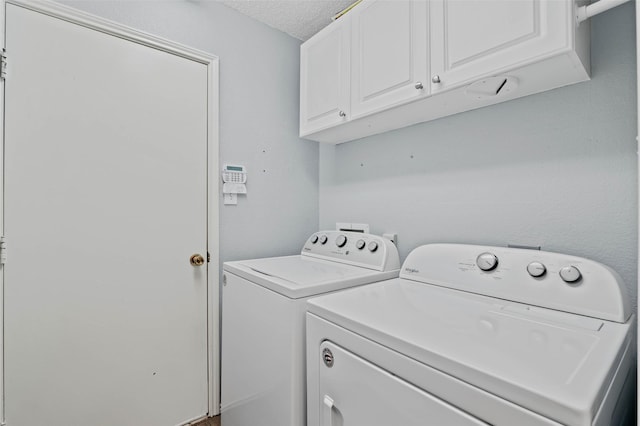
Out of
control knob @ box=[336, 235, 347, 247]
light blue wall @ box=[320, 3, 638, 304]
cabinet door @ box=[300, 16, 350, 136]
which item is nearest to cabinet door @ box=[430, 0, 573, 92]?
light blue wall @ box=[320, 3, 638, 304]

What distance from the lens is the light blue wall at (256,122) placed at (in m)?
1.75

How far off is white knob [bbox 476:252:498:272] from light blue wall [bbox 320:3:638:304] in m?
0.23

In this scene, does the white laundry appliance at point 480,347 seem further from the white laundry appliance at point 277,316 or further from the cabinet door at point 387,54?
the cabinet door at point 387,54

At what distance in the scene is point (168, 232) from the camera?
1.66m

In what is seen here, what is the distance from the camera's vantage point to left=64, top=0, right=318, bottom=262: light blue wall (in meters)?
1.75

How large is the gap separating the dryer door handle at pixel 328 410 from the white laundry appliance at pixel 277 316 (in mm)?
168

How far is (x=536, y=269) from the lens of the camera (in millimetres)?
1023

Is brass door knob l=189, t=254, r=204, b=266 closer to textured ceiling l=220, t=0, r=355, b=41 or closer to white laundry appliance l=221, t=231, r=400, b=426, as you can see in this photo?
white laundry appliance l=221, t=231, r=400, b=426

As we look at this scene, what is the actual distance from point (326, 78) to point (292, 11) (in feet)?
1.71

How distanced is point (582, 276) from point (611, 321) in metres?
0.14

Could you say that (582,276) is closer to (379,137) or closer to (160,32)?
(379,137)

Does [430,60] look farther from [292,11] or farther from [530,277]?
[292,11]

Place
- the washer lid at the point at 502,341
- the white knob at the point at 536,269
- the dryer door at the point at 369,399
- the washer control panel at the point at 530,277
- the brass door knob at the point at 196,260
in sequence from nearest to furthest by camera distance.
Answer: the washer lid at the point at 502,341
the dryer door at the point at 369,399
the washer control panel at the point at 530,277
the white knob at the point at 536,269
the brass door knob at the point at 196,260

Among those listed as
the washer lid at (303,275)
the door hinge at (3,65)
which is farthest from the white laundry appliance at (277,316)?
the door hinge at (3,65)
